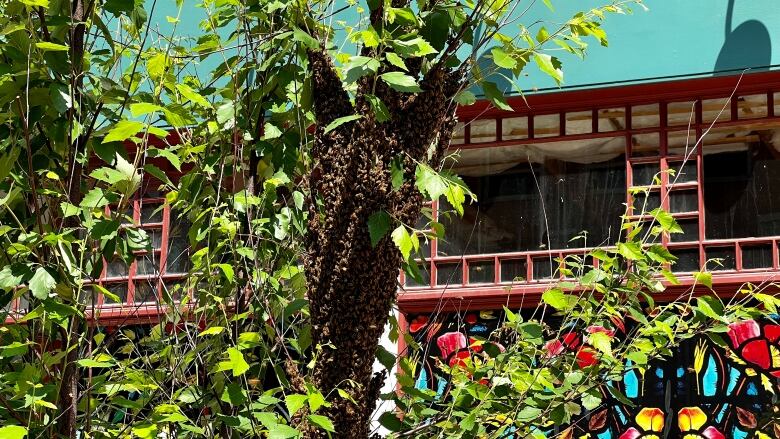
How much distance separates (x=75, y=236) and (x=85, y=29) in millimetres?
632

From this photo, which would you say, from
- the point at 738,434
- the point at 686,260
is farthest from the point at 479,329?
the point at 738,434

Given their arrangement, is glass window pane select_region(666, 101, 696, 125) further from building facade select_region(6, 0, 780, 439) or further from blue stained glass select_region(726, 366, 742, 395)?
blue stained glass select_region(726, 366, 742, 395)

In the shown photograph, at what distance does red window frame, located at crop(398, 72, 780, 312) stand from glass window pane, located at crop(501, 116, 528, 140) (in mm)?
44

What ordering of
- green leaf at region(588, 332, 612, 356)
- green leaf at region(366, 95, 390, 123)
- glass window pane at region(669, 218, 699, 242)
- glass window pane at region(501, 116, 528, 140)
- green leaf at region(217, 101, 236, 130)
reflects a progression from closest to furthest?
green leaf at region(366, 95, 390, 123) → green leaf at region(588, 332, 612, 356) → green leaf at region(217, 101, 236, 130) → glass window pane at region(669, 218, 699, 242) → glass window pane at region(501, 116, 528, 140)

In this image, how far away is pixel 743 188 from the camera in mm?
12352

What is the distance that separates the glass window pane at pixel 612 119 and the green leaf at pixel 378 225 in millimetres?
9653

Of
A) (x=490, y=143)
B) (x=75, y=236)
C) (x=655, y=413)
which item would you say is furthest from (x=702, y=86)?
(x=75, y=236)

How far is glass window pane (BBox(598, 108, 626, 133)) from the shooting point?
42.2 ft

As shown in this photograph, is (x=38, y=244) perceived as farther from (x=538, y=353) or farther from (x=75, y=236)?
(x=538, y=353)

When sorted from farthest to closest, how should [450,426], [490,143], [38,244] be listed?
[490,143] → [450,426] → [38,244]

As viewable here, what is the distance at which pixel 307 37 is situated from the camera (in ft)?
12.3

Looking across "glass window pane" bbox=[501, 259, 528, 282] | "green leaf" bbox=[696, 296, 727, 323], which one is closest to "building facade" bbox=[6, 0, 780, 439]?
"glass window pane" bbox=[501, 259, 528, 282]

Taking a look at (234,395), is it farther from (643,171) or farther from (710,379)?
(643,171)

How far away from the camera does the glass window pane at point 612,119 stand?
12.9 metres
